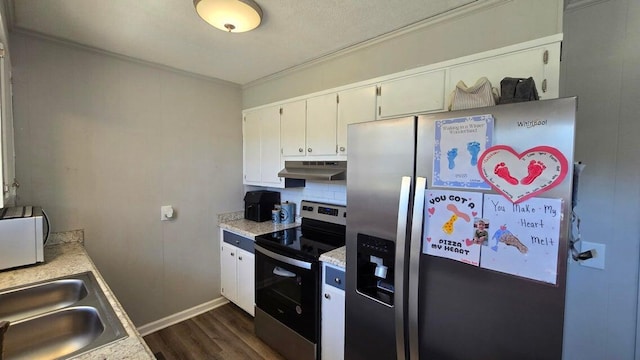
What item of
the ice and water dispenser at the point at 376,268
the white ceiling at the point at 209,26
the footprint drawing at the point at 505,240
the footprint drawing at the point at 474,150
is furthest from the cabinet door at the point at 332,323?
the white ceiling at the point at 209,26

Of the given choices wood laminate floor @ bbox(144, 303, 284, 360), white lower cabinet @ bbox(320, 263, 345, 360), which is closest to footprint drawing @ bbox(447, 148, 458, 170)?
white lower cabinet @ bbox(320, 263, 345, 360)

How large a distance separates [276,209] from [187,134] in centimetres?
115

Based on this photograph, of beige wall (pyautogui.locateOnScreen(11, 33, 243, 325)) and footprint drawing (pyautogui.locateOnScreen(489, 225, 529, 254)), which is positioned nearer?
footprint drawing (pyautogui.locateOnScreen(489, 225, 529, 254))

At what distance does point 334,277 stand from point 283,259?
46 cm

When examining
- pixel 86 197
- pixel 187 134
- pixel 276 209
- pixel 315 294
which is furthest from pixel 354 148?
pixel 86 197

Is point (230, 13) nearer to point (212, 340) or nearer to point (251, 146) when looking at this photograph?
point (251, 146)

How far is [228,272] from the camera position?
110 inches

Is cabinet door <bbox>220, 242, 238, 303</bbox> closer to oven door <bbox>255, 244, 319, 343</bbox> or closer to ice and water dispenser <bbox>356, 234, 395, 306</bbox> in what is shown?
oven door <bbox>255, 244, 319, 343</bbox>

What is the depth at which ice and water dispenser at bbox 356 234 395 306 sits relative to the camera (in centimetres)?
132

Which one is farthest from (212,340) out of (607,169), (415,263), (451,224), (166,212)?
(607,169)

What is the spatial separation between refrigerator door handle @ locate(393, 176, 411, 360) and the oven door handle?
763 mm

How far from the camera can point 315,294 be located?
6.02ft

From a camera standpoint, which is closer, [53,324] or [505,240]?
[505,240]

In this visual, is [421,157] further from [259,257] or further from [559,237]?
[259,257]
